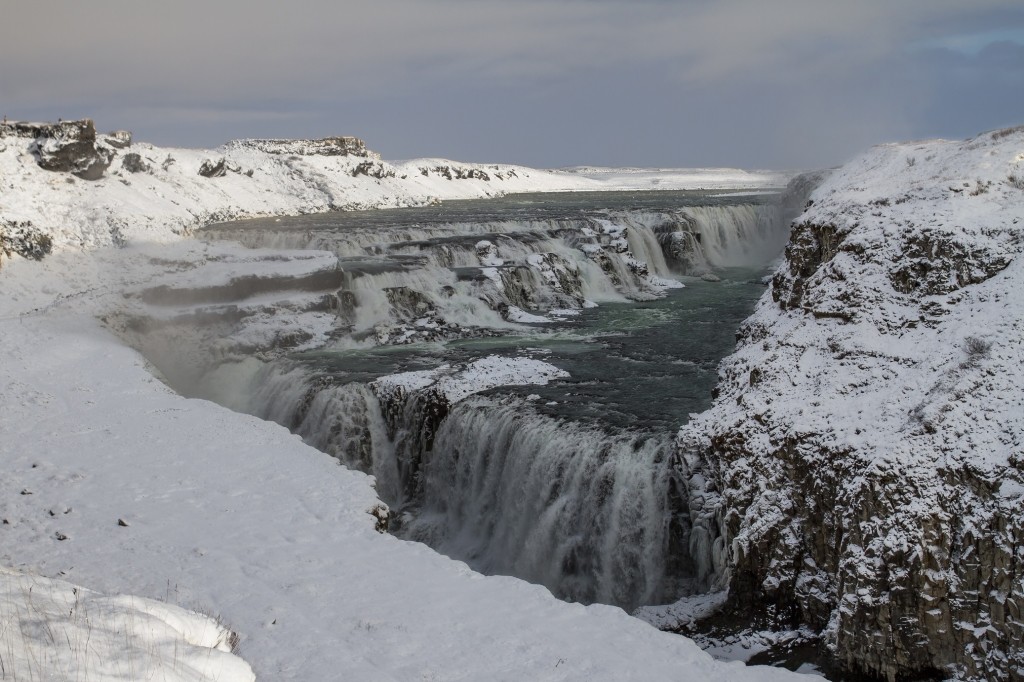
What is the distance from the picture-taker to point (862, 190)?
13.5 m

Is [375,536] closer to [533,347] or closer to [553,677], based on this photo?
[553,677]

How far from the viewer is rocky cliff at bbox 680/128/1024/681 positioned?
8.09 metres

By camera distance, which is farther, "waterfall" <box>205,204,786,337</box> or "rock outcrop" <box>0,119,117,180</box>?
"rock outcrop" <box>0,119,117,180</box>

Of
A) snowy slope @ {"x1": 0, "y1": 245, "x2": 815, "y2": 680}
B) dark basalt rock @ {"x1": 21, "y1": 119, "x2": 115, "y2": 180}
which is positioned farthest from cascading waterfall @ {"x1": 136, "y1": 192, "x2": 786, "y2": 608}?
dark basalt rock @ {"x1": 21, "y1": 119, "x2": 115, "y2": 180}

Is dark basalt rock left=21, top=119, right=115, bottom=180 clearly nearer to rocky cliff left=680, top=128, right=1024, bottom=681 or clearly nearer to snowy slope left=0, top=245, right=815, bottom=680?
snowy slope left=0, top=245, right=815, bottom=680

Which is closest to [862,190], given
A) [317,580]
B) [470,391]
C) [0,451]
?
[470,391]

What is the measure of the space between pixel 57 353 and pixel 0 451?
699 centimetres

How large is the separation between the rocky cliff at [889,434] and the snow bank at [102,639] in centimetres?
626

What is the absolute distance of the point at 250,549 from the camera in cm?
907

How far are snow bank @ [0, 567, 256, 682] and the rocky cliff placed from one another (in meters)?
6.26

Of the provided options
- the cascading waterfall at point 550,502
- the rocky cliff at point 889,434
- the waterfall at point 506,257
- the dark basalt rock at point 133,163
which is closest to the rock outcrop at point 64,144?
the dark basalt rock at point 133,163

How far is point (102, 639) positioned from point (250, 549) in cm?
384

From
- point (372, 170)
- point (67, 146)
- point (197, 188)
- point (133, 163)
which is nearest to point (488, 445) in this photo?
point (67, 146)

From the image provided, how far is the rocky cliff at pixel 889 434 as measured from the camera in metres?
8.09
